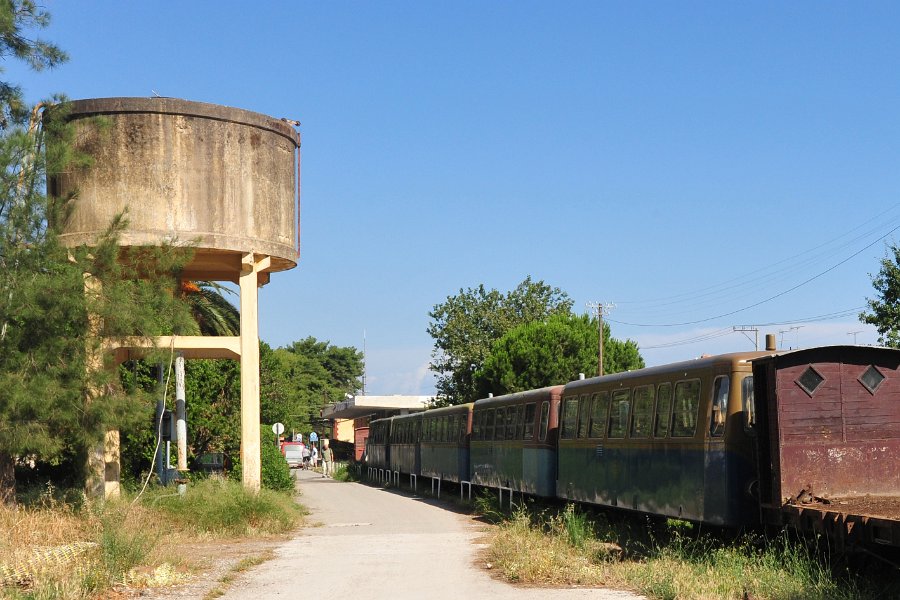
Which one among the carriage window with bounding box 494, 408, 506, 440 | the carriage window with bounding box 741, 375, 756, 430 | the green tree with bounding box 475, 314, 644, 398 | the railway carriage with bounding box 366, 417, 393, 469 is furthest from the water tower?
the green tree with bounding box 475, 314, 644, 398

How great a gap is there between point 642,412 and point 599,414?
6.83 feet

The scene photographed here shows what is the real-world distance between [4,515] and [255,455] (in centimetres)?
610

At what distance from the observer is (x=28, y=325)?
1633 centimetres

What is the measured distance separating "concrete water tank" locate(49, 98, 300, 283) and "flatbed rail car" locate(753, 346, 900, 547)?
11.0m

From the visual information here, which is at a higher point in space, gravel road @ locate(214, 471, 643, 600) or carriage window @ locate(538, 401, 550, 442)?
carriage window @ locate(538, 401, 550, 442)

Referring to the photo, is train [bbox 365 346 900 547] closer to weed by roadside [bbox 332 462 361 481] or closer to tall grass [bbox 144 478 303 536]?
tall grass [bbox 144 478 303 536]

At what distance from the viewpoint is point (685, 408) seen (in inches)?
555

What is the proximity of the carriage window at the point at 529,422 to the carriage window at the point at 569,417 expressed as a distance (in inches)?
87.6

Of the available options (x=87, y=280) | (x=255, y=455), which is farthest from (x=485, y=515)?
(x=87, y=280)

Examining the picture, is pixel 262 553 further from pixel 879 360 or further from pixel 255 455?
pixel 879 360

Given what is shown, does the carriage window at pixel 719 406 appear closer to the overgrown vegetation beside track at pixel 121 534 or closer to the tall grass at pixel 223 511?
the overgrown vegetation beside track at pixel 121 534

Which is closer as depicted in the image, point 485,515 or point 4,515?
point 4,515

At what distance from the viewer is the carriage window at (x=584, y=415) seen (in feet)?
60.0

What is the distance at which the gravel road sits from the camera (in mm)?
11492
